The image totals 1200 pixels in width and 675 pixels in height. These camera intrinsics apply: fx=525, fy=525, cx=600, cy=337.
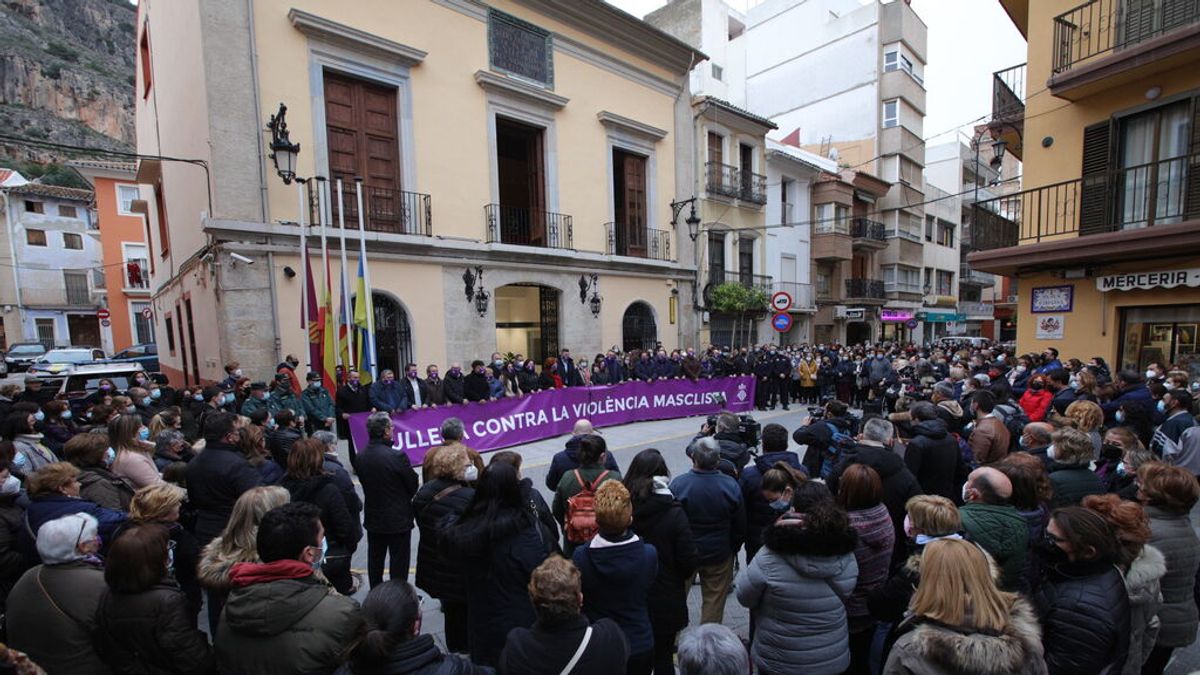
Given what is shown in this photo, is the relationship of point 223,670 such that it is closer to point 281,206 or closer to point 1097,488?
→ point 1097,488

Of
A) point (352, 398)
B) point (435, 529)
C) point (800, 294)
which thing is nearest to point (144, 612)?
point (435, 529)

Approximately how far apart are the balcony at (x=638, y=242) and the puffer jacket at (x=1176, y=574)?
1436 cm

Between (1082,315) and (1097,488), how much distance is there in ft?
32.1

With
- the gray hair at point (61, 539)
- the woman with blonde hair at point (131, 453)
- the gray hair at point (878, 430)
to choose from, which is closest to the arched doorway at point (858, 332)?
the gray hair at point (878, 430)

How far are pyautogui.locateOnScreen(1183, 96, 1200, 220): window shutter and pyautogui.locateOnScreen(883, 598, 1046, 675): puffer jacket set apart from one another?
11451 mm

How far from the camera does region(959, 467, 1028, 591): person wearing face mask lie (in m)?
2.75

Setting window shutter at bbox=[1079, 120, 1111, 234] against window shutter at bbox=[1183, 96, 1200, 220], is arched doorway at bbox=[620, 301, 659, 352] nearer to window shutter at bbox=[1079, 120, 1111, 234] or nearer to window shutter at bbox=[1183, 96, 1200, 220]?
window shutter at bbox=[1079, 120, 1111, 234]

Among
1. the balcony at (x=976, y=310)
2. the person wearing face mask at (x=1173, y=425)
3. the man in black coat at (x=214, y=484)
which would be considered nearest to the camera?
the man in black coat at (x=214, y=484)

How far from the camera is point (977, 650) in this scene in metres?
1.80

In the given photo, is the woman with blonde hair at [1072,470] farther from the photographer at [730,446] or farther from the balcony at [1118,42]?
the balcony at [1118,42]

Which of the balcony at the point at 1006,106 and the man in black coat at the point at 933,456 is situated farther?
the balcony at the point at 1006,106

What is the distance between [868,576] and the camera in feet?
10.1

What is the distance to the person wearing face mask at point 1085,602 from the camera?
2240 mm

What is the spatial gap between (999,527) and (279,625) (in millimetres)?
3416
